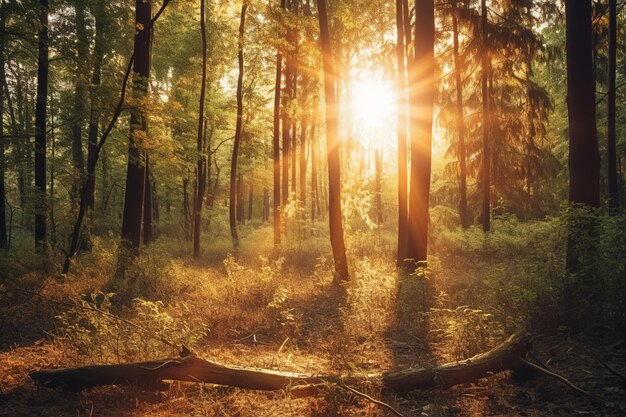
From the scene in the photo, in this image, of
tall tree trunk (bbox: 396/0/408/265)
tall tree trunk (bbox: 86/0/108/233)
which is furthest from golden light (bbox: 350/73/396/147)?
tall tree trunk (bbox: 86/0/108/233)

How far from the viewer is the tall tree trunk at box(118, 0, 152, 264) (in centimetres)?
984

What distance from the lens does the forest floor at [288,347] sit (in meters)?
3.88

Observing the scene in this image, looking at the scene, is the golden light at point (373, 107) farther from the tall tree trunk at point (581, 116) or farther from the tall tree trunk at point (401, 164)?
the tall tree trunk at point (581, 116)

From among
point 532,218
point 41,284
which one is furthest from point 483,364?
point 532,218

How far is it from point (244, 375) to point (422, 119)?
734 centimetres

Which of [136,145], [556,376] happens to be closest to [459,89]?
[136,145]

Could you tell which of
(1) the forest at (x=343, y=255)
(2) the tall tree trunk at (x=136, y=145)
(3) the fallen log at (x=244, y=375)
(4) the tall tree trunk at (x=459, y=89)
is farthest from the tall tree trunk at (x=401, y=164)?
(2) the tall tree trunk at (x=136, y=145)

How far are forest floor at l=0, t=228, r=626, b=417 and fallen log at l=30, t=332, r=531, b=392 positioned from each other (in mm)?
142

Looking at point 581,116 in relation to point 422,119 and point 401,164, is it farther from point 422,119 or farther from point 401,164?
point 401,164

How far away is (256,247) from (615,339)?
46.0 ft

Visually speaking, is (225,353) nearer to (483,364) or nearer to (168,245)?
(483,364)

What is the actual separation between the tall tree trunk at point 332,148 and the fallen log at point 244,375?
6053mm

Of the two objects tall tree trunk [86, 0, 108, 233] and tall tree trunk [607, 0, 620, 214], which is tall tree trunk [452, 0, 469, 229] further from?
tall tree trunk [86, 0, 108, 233]

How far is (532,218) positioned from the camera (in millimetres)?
17891
